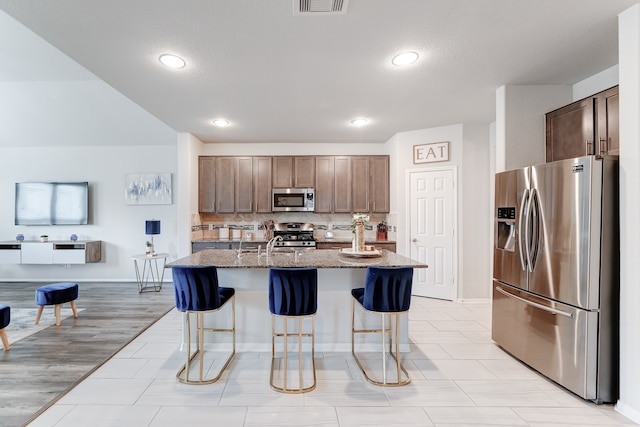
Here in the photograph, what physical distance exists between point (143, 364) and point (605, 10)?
4355mm

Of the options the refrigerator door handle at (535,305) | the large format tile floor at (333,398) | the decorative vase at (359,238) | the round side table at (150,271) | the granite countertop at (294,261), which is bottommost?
the large format tile floor at (333,398)

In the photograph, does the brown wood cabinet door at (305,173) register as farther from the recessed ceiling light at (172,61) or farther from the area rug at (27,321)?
the area rug at (27,321)

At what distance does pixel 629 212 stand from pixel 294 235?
13.7 ft

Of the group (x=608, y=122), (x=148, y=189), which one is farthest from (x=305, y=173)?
(x=608, y=122)

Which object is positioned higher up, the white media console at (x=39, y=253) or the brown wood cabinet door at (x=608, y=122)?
the brown wood cabinet door at (x=608, y=122)

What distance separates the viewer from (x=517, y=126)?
315cm

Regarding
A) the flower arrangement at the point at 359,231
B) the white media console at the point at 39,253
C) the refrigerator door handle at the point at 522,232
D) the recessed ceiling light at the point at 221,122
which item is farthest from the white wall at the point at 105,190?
the refrigerator door handle at the point at 522,232

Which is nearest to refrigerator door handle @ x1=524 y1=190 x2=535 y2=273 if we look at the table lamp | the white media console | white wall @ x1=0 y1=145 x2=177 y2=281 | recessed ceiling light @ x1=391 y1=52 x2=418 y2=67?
recessed ceiling light @ x1=391 y1=52 x2=418 y2=67

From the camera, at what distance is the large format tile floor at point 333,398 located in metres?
2.01

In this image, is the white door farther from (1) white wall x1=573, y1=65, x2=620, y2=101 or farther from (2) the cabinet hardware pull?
(2) the cabinet hardware pull

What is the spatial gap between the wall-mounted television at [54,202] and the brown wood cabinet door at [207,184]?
231 centimetres

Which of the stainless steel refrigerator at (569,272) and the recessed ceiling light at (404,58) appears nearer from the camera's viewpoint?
the stainless steel refrigerator at (569,272)

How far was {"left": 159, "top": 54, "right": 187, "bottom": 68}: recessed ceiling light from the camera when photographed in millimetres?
2564

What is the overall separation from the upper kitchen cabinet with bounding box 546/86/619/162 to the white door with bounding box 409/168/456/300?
1657mm
